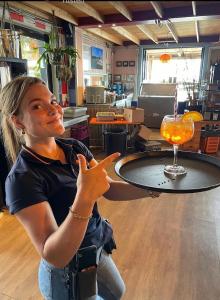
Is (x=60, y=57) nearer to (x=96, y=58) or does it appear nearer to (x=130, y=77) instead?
(x=96, y=58)

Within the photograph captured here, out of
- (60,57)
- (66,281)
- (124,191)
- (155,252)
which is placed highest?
(60,57)

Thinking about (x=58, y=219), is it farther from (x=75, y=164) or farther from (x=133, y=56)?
(x=133, y=56)

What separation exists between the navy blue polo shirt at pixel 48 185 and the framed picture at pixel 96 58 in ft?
18.0

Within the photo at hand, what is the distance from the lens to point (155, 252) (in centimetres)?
192

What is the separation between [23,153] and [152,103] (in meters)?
4.37

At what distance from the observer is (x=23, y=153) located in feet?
2.91

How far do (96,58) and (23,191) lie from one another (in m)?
6.14

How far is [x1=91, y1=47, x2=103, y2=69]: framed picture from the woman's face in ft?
18.2

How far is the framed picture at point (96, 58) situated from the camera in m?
6.04

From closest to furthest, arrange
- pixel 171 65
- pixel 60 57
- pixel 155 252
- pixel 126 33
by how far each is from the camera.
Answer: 1. pixel 155 252
2. pixel 60 57
3. pixel 126 33
4. pixel 171 65

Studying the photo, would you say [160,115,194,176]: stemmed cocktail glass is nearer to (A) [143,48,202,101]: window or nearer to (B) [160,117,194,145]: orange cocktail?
(B) [160,117,194,145]: orange cocktail

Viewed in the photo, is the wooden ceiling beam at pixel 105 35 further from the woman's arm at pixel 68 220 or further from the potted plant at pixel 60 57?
the woman's arm at pixel 68 220

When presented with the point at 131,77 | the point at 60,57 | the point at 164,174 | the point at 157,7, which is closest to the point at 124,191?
the point at 164,174

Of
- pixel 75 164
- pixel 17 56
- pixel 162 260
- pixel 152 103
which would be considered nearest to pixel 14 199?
pixel 75 164
